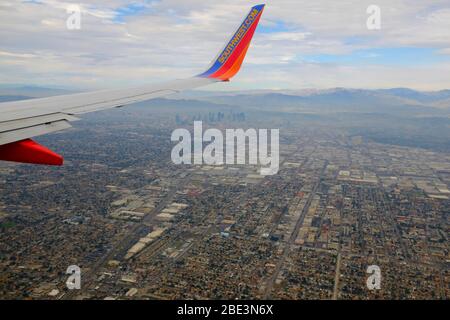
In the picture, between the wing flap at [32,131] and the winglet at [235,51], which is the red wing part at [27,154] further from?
the winglet at [235,51]

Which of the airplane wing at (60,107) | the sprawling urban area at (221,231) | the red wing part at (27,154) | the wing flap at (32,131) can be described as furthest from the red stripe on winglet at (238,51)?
the sprawling urban area at (221,231)

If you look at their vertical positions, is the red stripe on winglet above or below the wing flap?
above

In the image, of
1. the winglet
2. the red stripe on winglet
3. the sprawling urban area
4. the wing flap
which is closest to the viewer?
the wing flap

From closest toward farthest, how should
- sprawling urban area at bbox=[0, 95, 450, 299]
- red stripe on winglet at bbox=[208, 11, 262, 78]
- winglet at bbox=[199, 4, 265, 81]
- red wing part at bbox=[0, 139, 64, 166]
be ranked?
red wing part at bbox=[0, 139, 64, 166] → winglet at bbox=[199, 4, 265, 81] → red stripe on winglet at bbox=[208, 11, 262, 78] → sprawling urban area at bbox=[0, 95, 450, 299]

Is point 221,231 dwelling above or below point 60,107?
below

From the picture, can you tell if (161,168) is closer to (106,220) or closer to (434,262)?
(106,220)

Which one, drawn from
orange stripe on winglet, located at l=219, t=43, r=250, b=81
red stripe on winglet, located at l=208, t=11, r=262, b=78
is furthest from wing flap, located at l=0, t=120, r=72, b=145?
red stripe on winglet, located at l=208, t=11, r=262, b=78

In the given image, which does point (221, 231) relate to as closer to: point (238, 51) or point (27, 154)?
point (238, 51)

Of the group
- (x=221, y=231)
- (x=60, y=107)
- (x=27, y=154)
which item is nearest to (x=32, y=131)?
(x=27, y=154)

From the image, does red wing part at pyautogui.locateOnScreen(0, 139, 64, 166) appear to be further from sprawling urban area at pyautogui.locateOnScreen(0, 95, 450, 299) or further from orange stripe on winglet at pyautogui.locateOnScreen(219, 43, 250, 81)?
sprawling urban area at pyautogui.locateOnScreen(0, 95, 450, 299)
